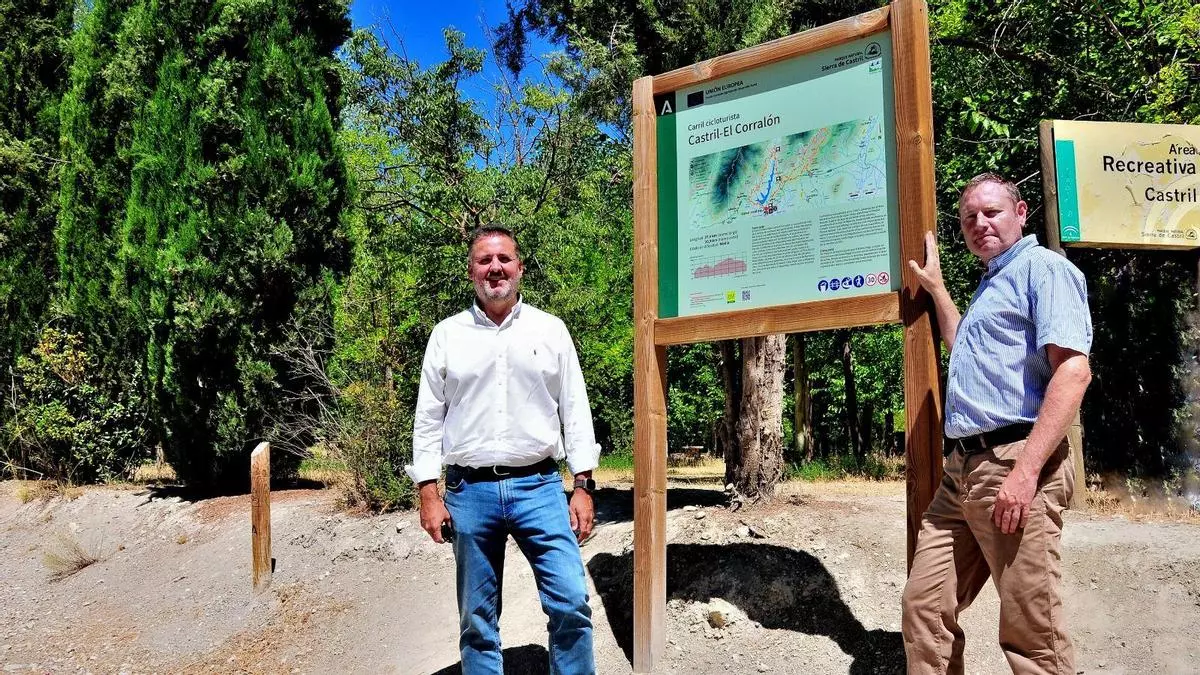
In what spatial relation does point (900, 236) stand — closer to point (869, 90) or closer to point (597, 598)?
point (869, 90)

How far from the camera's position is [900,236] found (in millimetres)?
4078

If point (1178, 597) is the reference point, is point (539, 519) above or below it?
above

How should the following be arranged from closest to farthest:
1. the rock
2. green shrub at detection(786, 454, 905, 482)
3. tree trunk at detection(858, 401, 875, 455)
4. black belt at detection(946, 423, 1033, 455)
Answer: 1. black belt at detection(946, 423, 1033, 455)
2. the rock
3. green shrub at detection(786, 454, 905, 482)
4. tree trunk at detection(858, 401, 875, 455)

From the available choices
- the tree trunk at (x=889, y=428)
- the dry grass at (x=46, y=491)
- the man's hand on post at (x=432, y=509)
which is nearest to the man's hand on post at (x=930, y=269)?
the man's hand on post at (x=432, y=509)

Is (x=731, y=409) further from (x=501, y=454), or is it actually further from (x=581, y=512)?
(x=501, y=454)

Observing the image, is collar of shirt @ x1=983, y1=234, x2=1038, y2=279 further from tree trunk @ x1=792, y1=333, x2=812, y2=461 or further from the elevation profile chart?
tree trunk @ x1=792, y1=333, x2=812, y2=461

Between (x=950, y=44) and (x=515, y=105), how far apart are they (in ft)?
17.7

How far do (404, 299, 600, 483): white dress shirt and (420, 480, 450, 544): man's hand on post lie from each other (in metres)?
0.05

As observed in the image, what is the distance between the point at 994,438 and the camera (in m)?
3.19

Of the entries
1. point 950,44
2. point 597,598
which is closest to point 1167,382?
point 950,44

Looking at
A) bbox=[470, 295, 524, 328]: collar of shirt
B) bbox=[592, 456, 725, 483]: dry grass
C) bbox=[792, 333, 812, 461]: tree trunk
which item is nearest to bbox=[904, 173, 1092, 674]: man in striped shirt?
bbox=[470, 295, 524, 328]: collar of shirt

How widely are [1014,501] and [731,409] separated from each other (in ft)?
16.4

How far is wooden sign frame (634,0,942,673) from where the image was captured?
3.90 metres

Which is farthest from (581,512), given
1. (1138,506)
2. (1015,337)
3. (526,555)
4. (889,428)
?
(889,428)
